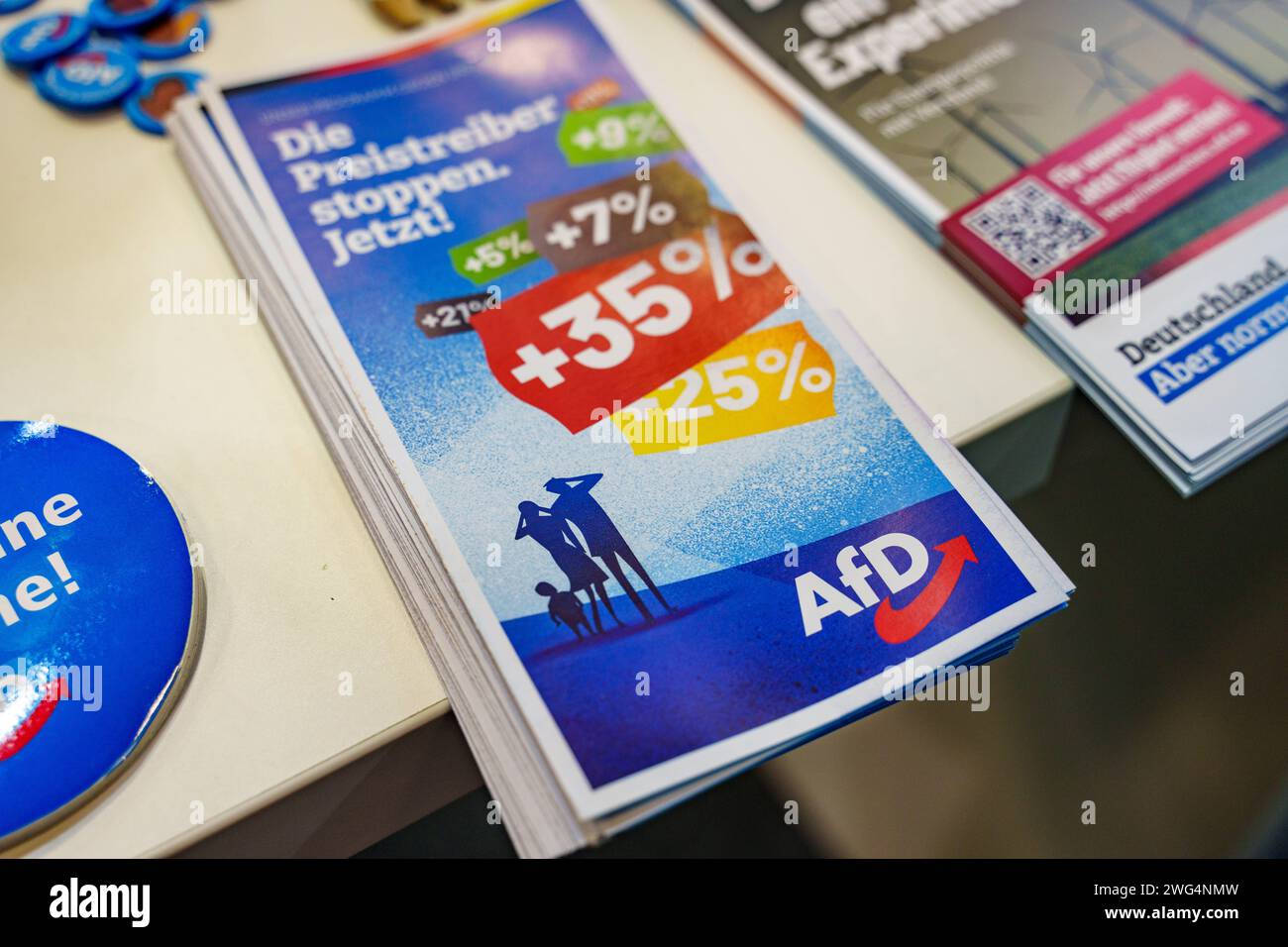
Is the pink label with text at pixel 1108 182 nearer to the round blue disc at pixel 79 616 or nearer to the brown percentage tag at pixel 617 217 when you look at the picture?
the brown percentage tag at pixel 617 217

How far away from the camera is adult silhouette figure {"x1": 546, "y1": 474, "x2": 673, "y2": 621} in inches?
19.7

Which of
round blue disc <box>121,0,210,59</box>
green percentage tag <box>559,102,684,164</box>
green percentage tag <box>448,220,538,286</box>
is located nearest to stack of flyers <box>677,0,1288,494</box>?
green percentage tag <box>559,102,684,164</box>

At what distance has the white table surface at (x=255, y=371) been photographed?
0.48 m

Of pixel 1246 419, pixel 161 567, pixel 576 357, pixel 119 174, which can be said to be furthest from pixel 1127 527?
pixel 119 174

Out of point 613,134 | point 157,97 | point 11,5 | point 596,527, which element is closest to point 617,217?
point 613,134

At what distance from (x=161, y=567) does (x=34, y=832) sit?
0.13 m

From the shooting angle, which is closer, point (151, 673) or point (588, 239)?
point (151, 673)

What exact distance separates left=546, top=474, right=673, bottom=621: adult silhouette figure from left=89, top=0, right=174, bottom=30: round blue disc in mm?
488

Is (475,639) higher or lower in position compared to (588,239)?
lower

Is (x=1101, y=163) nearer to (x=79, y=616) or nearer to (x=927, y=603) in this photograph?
(x=927, y=603)

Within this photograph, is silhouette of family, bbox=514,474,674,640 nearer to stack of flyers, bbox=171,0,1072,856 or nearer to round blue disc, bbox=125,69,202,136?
stack of flyers, bbox=171,0,1072,856
